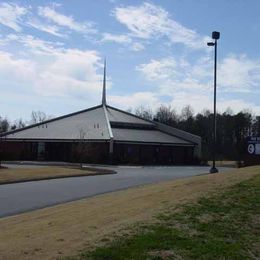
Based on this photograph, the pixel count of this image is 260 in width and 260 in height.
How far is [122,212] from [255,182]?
225 inches

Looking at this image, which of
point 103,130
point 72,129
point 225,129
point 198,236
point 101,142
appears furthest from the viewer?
point 225,129

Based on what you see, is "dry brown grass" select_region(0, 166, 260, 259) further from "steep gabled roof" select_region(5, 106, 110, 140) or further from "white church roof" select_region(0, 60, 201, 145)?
"steep gabled roof" select_region(5, 106, 110, 140)

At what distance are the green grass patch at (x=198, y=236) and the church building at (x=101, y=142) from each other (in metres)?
46.2

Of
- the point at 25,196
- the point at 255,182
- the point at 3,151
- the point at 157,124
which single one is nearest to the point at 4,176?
the point at 25,196

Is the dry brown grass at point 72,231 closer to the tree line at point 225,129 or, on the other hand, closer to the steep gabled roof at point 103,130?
the steep gabled roof at point 103,130

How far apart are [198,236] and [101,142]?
53800mm

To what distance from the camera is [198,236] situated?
872 centimetres

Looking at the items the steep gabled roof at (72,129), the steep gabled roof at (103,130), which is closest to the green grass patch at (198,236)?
the steep gabled roof at (103,130)

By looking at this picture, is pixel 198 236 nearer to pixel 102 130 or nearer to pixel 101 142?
pixel 101 142

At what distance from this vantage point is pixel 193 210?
10820mm

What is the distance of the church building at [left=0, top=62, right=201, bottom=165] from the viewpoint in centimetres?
6125

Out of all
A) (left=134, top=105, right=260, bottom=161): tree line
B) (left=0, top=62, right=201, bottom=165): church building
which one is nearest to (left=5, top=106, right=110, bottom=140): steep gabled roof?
(left=0, top=62, right=201, bottom=165): church building

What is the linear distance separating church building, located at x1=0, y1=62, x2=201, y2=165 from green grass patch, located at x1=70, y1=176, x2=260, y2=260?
152ft

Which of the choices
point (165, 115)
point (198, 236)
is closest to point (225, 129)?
point (165, 115)
